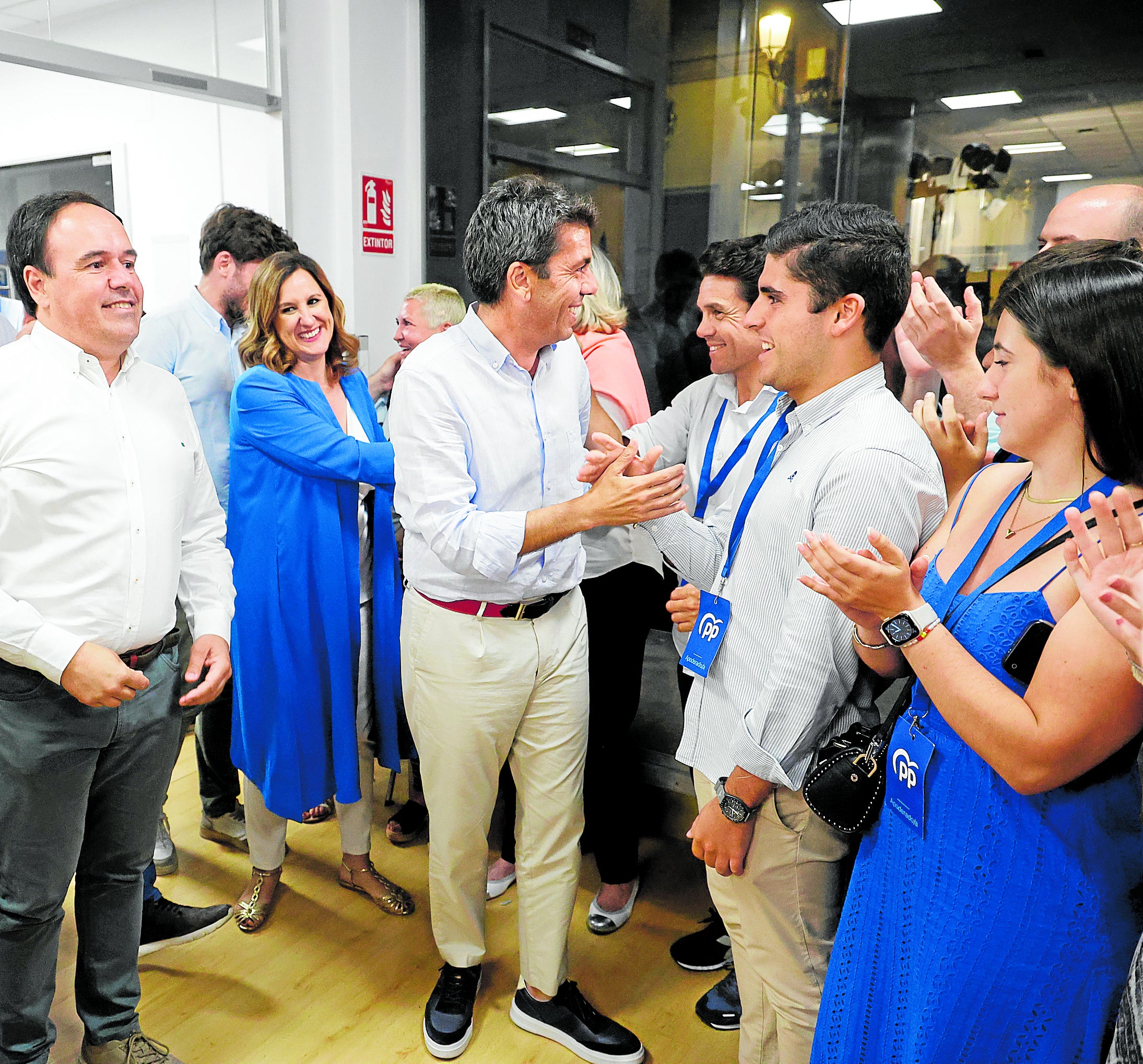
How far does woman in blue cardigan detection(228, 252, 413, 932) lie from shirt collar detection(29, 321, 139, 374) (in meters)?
0.64

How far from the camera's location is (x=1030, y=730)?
1.08 meters

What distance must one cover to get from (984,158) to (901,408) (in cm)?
193

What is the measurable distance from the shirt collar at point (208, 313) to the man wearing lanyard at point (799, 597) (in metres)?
2.07

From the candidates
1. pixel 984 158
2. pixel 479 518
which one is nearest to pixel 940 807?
pixel 479 518

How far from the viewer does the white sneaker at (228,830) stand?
2.99 meters

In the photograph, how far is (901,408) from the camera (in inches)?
59.7

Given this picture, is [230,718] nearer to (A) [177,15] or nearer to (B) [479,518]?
(B) [479,518]

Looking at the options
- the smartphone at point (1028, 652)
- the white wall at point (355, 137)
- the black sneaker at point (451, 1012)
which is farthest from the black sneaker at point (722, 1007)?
the white wall at point (355, 137)

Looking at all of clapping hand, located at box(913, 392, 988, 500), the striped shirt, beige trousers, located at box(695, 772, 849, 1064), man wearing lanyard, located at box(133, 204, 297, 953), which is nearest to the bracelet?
the striped shirt

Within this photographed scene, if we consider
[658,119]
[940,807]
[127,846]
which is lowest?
[127,846]

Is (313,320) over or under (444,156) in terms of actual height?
under

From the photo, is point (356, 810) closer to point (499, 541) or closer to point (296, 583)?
point (296, 583)

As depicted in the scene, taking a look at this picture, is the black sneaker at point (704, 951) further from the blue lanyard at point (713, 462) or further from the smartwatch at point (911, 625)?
the smartwatch at point (911, 625)

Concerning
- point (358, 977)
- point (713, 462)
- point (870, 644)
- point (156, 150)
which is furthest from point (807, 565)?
point (156, 150)
